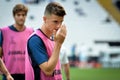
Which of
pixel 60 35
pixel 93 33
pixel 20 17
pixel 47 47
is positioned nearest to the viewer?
pixel 60 35

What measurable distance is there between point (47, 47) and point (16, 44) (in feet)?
6.22

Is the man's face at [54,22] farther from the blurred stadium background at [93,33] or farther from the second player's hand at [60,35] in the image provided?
the blurred stadium background at [93,33]

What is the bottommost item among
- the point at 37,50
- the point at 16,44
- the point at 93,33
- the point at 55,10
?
the point at 93,33

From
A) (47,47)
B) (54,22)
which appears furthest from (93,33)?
(54,22)

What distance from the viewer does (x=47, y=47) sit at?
132 inches

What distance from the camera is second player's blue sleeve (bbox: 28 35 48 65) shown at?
3.25 metres

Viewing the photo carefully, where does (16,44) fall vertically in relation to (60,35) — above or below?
below

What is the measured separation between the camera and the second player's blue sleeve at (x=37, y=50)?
3246 mm

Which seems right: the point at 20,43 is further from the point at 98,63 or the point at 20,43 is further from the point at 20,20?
the point at 98,63

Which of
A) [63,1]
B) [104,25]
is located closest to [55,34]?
[63,1]

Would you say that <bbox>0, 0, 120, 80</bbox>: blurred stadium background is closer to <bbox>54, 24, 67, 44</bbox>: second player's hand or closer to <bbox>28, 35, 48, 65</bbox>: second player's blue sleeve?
<bbox>28, 35, 48, 65</bbox>: second player's blue sleeve

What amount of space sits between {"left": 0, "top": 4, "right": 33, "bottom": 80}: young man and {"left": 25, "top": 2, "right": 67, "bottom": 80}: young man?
1.79 m

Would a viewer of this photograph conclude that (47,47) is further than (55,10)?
Yes

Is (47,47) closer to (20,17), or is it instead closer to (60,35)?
(60,35)
